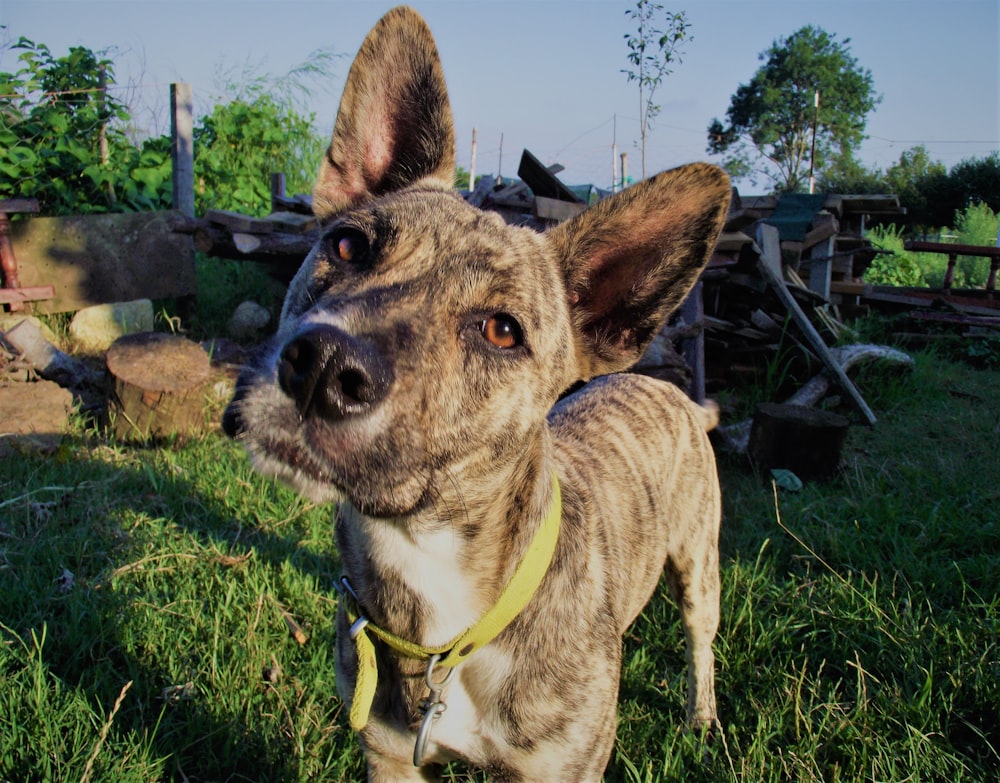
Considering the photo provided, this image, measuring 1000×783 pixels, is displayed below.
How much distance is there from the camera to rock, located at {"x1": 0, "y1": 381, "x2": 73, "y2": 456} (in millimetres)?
5176

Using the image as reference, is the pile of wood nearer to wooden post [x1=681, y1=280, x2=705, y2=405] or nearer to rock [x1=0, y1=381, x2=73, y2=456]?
wooden post [x1=681, y1=280, x2=705, y2=405]

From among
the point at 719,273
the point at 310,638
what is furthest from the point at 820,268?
the point at 310,638

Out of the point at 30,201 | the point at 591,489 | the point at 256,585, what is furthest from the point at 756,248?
the point at 30,201

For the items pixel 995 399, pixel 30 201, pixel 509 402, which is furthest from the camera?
pixel 995 399

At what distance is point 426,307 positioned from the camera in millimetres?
1951

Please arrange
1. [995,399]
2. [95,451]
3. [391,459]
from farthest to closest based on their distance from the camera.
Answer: [995,399] → [95,451] → [391,459]

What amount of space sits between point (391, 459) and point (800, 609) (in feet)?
9.37

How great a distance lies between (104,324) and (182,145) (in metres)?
2.93

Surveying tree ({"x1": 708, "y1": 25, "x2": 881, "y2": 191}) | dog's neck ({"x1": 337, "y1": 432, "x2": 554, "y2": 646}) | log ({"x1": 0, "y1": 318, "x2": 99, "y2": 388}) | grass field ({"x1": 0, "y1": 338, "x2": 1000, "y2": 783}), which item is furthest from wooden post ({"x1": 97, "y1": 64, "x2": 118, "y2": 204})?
tree ({"x1": 708, "y1": 25, "x2": 881, "y2": 191})

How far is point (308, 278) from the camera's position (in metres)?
2.24

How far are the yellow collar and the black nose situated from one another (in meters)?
0.83

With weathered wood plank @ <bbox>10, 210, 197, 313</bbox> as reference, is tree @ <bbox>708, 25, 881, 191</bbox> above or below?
above

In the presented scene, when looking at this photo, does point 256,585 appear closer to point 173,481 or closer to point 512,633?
point 173,481

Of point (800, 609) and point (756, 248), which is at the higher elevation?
point (756, 248)
